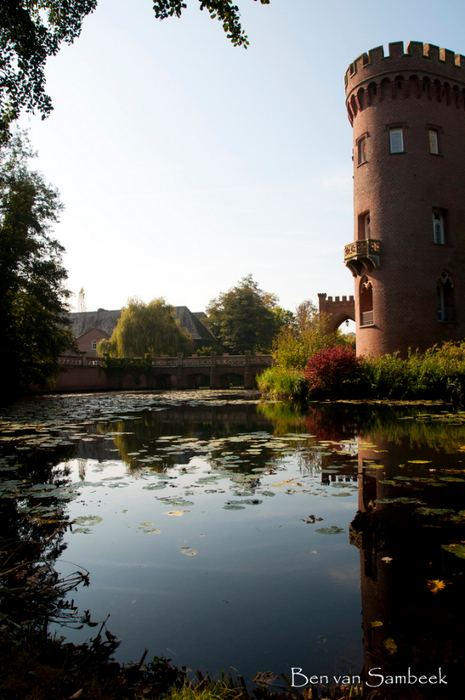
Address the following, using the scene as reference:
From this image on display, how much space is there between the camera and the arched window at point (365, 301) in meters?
23.1

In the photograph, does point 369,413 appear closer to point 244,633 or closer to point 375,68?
point 244,633

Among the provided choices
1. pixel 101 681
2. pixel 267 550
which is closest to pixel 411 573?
pixel 267 550

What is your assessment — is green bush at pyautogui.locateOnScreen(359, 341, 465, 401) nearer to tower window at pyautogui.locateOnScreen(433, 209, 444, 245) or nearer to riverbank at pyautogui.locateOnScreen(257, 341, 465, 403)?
riverbank at pyautogui.locateOnScreen(257, 341, 465, 403)

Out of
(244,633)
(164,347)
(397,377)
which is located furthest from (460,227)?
(164,347)

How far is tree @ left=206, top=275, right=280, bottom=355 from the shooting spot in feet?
191

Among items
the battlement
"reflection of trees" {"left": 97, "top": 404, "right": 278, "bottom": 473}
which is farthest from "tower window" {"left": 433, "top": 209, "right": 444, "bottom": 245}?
"reflection of trees" {"left": 97, "top": 404, "right": 278, "bottom": 473}

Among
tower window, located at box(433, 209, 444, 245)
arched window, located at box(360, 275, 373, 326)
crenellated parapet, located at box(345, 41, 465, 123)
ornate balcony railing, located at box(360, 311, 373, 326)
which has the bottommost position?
ornate balcony railing, located at box(360, 311, 373, 326)

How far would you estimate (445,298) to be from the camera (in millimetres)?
22484

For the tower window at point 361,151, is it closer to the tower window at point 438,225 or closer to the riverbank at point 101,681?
the tower window at point 438,225

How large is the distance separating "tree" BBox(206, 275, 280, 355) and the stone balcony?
34671mm

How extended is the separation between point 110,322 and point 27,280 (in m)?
44.5

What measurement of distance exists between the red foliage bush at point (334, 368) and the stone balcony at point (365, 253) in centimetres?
602

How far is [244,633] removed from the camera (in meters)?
2.18

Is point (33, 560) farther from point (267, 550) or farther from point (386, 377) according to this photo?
point (386, 377)
